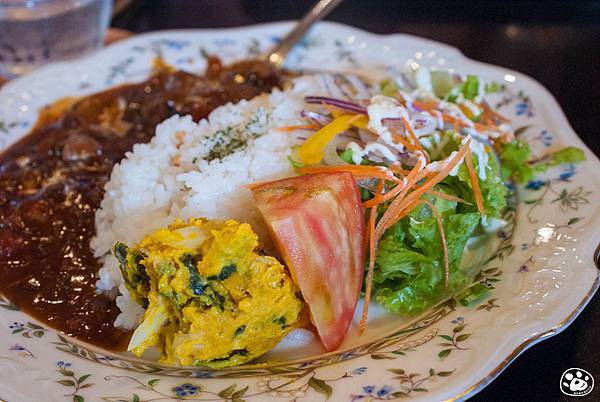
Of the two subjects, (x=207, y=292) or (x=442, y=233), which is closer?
(x=207, y=292)

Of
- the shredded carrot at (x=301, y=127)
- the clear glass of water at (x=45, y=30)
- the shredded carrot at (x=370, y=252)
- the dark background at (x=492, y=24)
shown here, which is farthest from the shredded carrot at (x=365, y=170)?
the clear glass of water at (x=45, y=30)

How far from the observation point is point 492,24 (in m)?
4.77

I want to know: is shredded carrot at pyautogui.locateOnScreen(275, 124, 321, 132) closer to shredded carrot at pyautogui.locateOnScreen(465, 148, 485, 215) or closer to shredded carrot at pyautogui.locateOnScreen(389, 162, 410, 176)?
shredded carrot at pyautogui.locateOnScreen(389, 162, 410, 176)

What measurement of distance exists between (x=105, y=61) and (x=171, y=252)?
8.15ft

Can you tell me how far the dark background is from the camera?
4.11 metres

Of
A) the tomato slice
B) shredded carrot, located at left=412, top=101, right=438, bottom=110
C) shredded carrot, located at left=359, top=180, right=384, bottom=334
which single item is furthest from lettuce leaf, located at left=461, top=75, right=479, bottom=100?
the tomato slice

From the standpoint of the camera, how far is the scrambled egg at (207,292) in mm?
1979

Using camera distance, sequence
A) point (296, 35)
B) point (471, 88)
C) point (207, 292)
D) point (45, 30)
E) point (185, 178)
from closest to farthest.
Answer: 1. point (207, 292)
2. point (185, 178)
3. point (471, 88)
4. point (296, 35)
5. point (45, 30)

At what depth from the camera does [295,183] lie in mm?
2324

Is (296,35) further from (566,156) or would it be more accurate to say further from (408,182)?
(408,182)

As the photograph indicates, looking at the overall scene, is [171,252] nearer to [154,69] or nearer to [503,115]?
[503,115]

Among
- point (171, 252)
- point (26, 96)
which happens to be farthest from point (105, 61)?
point (171, 252)

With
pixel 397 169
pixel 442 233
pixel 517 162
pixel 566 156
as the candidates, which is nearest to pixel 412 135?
pixel 397 169

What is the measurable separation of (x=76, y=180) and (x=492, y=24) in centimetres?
334
